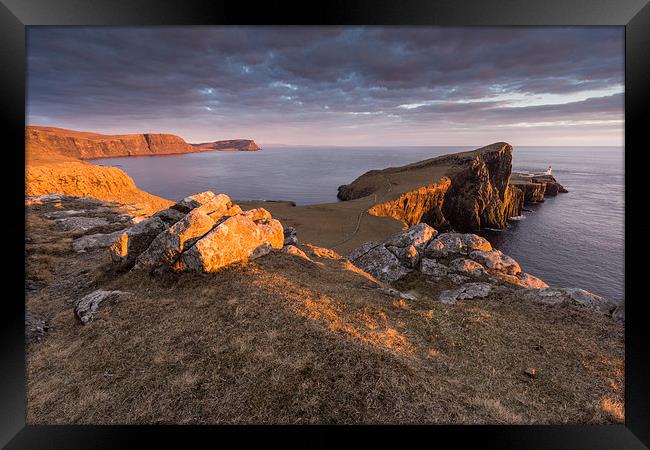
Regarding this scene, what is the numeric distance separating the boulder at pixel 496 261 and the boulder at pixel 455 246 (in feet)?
2.23

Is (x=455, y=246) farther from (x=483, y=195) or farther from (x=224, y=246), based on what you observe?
(x=483, y=195)

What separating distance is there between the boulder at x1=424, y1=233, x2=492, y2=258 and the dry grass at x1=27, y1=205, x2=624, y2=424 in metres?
8.51

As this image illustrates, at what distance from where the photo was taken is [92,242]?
18312mm

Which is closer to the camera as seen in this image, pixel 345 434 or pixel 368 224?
pixel 345 434

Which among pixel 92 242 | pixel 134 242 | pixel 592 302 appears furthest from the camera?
pixel 92 242

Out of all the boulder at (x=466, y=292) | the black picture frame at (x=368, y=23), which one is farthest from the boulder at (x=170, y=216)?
the boulder at (x=466, y=292)

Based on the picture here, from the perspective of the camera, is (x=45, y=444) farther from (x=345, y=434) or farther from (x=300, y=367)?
(x=345, y=434)

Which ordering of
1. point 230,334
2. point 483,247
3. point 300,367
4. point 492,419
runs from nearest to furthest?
point 492,419
point 300,367
point 230,334
point 483,247

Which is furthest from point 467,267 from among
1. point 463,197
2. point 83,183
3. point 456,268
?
point 463,197

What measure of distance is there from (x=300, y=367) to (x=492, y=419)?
422 centimetres

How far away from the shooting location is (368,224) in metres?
58.8

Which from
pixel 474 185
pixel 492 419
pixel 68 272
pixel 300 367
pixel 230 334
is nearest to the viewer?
pixel 492 419

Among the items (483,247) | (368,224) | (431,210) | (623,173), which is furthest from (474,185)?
(623,173)

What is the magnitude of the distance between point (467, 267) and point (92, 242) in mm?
24460
